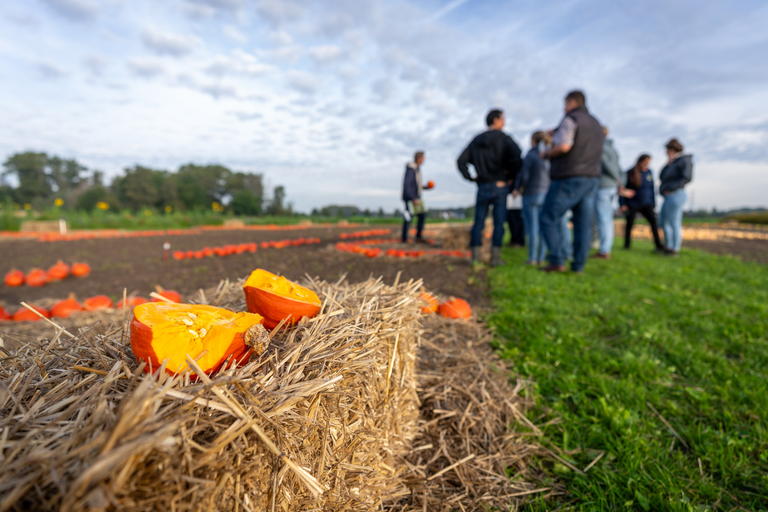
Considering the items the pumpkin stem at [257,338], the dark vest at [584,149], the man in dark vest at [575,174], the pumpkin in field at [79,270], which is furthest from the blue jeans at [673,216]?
the pumpkin in field at [79,270]

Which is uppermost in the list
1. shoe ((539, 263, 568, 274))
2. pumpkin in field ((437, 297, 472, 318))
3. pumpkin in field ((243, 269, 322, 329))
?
pumpkin in field ((243, 269, 322, 329))

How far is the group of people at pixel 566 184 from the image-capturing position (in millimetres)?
5027

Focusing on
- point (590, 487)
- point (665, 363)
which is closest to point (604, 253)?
point (665, 363)

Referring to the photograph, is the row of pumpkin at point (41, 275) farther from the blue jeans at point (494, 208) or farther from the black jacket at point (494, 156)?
the black jacket at point (494, 156)

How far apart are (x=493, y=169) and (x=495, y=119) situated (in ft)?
2.77

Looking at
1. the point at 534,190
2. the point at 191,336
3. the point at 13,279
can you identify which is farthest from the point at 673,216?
the point at 13,279

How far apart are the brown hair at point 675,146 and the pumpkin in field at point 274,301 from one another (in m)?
9.05

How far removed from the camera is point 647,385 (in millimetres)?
2424

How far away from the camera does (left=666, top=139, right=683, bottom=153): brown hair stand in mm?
7336

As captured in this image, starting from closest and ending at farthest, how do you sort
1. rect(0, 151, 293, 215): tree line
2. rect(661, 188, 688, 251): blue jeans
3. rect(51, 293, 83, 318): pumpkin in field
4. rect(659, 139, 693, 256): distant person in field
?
1. rect(51, 293, 83, 318): pumpkin in field
2. rect(659, 139, 693, 256): distant person in field
3. rect(661, 188, 688, 251): blue jeans
4. rect(0, 151, 293, 215): tree line

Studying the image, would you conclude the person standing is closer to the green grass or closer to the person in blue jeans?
the person in blue jeans

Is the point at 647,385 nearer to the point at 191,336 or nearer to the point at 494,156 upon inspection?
the point at 191,336

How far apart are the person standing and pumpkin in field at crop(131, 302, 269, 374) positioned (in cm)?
722

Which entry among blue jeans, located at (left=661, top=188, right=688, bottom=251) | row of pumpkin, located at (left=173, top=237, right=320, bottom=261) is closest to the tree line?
row of pumpkin, located at (left=173, top=237, right=320, bottom=261)
